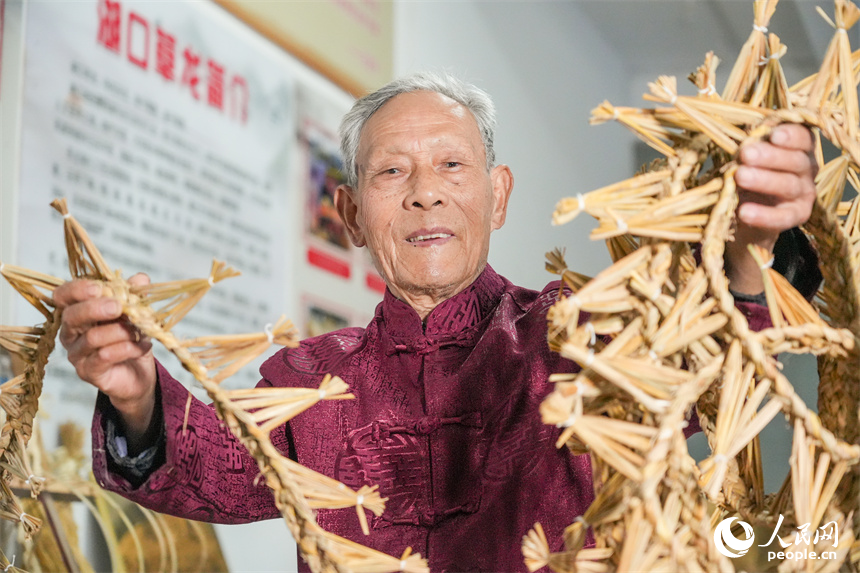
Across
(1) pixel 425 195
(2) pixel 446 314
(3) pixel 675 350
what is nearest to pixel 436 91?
(1) pixel 425 195

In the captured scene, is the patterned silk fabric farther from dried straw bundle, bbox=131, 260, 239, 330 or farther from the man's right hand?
dried straw bundle, bbox=131, 260, 239, 330

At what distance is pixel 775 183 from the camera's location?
59 cm

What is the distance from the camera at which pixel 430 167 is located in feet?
3.68

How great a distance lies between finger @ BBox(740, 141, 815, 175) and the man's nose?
55cm

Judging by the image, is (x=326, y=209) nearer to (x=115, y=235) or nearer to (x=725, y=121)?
(x=115, y=235)

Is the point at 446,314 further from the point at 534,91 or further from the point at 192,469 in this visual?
the point at 534,91

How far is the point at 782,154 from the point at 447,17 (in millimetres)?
2209

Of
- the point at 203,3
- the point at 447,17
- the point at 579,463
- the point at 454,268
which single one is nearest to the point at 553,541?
the point at 579,463

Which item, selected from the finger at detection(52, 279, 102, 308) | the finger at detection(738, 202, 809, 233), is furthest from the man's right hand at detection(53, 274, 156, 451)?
the finger at detection(738, 202, 809, 233)

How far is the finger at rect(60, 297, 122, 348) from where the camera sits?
65cm

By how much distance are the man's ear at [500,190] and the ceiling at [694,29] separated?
2.19 meters

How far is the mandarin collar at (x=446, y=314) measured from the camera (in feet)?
3.60

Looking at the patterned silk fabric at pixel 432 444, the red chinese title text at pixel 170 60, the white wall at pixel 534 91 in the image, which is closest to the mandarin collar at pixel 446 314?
the patterned silk fabric at pixel 432 444

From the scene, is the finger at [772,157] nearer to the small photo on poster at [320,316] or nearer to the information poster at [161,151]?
the information poster at [161,151]
